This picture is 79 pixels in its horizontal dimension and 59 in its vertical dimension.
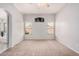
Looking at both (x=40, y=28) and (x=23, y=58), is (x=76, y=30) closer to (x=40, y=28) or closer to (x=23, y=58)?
(x=23, y=58)

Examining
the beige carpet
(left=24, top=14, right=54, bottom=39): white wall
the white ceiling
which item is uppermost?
the white ceiling

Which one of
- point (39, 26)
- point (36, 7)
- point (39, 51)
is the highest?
point (36, 7)

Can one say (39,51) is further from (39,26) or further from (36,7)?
(39,26)

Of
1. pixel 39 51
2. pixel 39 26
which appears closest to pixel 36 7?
pixel 39 51

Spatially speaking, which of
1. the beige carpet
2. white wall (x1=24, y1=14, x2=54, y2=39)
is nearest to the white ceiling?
the beige carpet

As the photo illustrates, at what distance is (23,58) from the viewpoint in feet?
6.12

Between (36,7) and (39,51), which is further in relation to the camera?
(36,7)

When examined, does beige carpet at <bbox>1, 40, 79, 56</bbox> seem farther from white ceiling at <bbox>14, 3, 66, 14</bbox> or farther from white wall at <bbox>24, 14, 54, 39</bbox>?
white wall at <bbox>24, 14, 54, 39</bbox>

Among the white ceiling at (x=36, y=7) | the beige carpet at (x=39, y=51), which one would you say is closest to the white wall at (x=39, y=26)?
the white ceiling at (x=36, y=7)

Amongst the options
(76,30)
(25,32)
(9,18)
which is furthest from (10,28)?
(25,32)

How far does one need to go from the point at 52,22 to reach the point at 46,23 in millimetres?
522

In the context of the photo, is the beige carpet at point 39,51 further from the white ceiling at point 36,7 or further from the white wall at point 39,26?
the white wall at point 39,26

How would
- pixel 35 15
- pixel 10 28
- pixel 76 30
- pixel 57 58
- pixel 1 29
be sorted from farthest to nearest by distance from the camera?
1. pixel 35 15
2. pixel 1 29
3. pixel 10 28
4. pixel 76 30
5. pixel 57 58

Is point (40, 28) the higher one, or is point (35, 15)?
point (35, 15)
